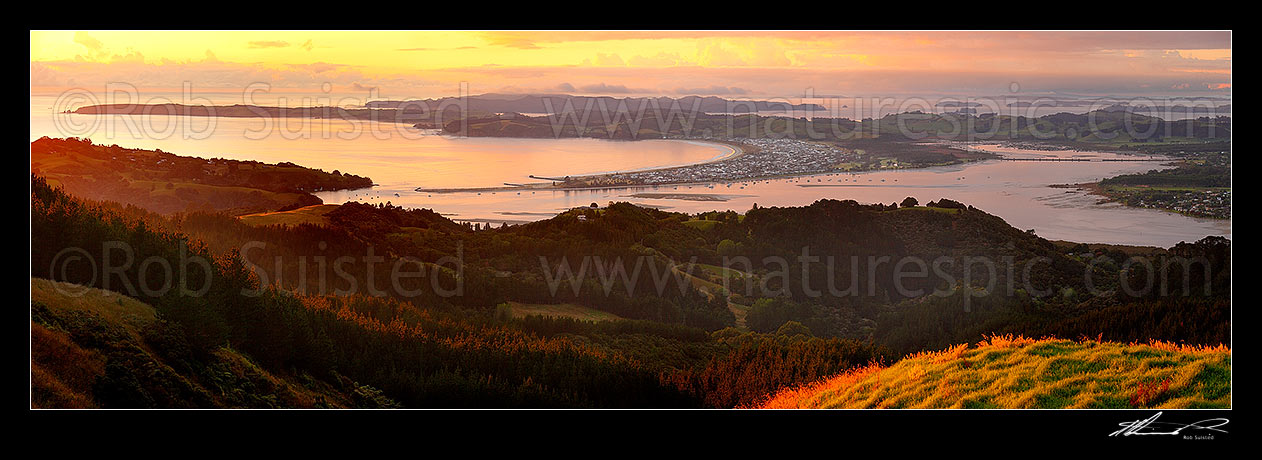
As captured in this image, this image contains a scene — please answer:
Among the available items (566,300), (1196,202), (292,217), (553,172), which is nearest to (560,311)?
(566,300)

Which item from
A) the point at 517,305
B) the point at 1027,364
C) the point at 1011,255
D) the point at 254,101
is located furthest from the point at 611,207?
the point at 1027,364

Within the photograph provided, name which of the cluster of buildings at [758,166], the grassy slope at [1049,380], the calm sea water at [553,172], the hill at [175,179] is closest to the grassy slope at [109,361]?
the grassy slope at [1049,380]

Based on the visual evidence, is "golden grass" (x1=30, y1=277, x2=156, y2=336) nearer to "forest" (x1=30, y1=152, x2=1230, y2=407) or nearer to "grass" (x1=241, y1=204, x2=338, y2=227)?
"forest" (x1=30, y1=152, x2=1230, y2=407)

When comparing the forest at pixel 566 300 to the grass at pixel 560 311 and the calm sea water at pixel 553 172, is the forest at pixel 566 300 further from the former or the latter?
the calm sea water at pixel 553 172

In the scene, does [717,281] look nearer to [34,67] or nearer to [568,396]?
[568,396]

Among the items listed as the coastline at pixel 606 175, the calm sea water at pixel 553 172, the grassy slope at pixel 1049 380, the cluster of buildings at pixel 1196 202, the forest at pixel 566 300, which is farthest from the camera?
the coastline at pixel 606 175

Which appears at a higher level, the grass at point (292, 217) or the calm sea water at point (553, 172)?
the calm sea water at point (553, 172)
